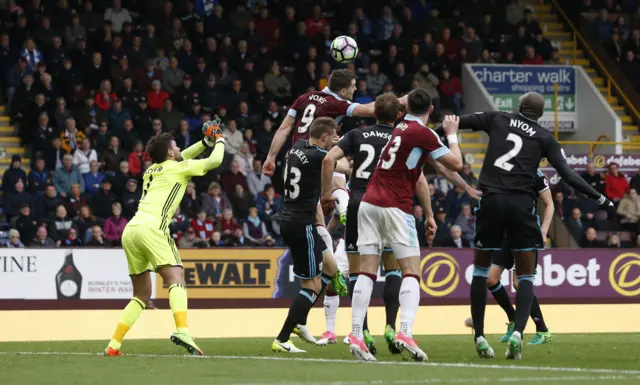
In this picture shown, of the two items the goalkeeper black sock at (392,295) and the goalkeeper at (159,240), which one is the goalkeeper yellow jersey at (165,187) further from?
the goalkeeper black sock at (392,295)

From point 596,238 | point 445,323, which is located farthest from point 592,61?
point 445,323

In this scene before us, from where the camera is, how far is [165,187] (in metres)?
11.3

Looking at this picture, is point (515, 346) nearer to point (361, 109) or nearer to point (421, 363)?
point (421, 363)

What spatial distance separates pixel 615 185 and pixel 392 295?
15916mm

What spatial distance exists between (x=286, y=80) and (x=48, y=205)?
661 cm

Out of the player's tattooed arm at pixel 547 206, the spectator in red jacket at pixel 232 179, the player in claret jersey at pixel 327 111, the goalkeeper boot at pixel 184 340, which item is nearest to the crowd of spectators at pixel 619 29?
the spectator in red jacket at pixel 232 179

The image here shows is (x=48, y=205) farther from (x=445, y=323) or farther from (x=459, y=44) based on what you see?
(x=459, y=44)

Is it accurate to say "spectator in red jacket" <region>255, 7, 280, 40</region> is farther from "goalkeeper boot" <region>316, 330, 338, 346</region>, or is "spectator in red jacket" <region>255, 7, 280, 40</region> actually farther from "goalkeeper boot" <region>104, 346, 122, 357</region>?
"goalkeeper boot" <region>104, 346, 122, 357</region>

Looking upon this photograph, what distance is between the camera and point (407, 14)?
29719mm

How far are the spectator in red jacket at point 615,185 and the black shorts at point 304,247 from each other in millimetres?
15808

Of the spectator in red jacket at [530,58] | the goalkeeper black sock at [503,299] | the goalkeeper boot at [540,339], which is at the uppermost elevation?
the spectator in red jacket at [530,58]

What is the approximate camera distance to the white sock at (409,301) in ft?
34.1

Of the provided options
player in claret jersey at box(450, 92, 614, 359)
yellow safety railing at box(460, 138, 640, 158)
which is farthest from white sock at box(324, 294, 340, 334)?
yellow safety railing at box(460, 138, 640, 158)

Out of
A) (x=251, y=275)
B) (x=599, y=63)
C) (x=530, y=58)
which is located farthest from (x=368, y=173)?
(x=599, y=63)
